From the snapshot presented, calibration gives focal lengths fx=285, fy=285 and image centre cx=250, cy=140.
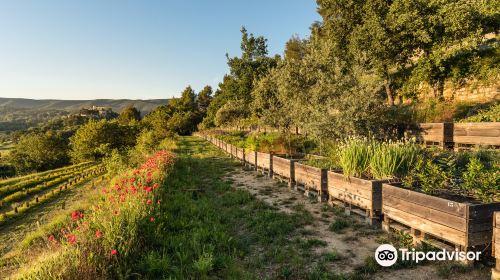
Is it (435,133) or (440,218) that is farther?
(435,133)

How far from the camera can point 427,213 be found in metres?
4.77

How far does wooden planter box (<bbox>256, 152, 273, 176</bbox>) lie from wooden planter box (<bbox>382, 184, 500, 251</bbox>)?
23.6 ft

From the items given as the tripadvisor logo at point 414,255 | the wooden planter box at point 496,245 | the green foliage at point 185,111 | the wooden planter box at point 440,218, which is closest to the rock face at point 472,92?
the wooden planter box at point 440,218

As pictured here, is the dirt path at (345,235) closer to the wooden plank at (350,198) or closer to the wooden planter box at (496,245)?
the wooden planter box at (496,245)

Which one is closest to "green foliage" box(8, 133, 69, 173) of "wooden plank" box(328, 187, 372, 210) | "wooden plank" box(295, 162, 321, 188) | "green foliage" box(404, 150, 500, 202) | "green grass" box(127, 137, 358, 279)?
"green grass" box(127, 137, 358, 279)

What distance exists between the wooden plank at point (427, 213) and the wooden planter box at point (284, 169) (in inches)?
190

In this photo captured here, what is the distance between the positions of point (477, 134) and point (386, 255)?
312 inches

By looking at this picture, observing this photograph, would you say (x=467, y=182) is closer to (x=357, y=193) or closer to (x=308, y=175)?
(x=357, y=193)

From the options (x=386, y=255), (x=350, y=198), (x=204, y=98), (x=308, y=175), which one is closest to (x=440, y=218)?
(x=386, y=255)

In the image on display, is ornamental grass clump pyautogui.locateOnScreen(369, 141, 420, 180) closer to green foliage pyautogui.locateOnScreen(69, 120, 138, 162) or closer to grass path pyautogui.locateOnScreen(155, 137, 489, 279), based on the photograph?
grass path pyautogui.locateOnScreen(155, 137, 489, 279)

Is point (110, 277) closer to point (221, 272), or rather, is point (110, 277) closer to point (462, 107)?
point (221, 272)

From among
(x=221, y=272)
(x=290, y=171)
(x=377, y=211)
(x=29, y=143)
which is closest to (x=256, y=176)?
(x=290, y=171)

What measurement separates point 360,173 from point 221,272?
4.60 meters

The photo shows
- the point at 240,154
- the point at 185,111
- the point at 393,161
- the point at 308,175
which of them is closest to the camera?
the point at 393,161
